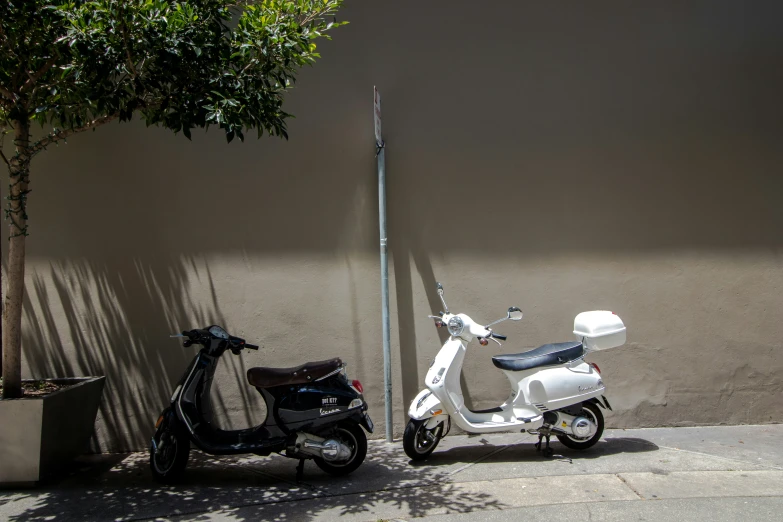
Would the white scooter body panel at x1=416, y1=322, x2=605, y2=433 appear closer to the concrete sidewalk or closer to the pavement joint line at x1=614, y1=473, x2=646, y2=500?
the concrete sidewalk

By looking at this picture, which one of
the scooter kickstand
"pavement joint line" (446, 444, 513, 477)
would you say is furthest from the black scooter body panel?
the scooter kickstand

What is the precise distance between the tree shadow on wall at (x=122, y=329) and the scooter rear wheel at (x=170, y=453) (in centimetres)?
104

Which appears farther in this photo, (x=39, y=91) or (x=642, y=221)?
(x=642, y=221)

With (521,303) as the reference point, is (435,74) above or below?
above

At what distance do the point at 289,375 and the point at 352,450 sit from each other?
0.76m

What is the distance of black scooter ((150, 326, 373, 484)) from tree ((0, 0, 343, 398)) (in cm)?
136

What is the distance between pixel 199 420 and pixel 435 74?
3.72m

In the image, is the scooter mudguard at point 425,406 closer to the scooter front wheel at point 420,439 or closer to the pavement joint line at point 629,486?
the scooter front wheel at point 420,439

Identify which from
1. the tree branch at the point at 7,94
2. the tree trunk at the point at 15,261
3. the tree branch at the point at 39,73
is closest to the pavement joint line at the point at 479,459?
the tree trunk at the point at 15,261

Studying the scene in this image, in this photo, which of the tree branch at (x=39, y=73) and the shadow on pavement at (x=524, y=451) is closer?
the tree branch at (x=39, y=73)

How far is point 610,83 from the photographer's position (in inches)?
254

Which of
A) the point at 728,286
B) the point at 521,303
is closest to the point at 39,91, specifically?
the point at 521,303

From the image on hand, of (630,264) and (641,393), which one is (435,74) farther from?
(641,393)

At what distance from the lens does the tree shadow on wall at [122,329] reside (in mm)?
6195
